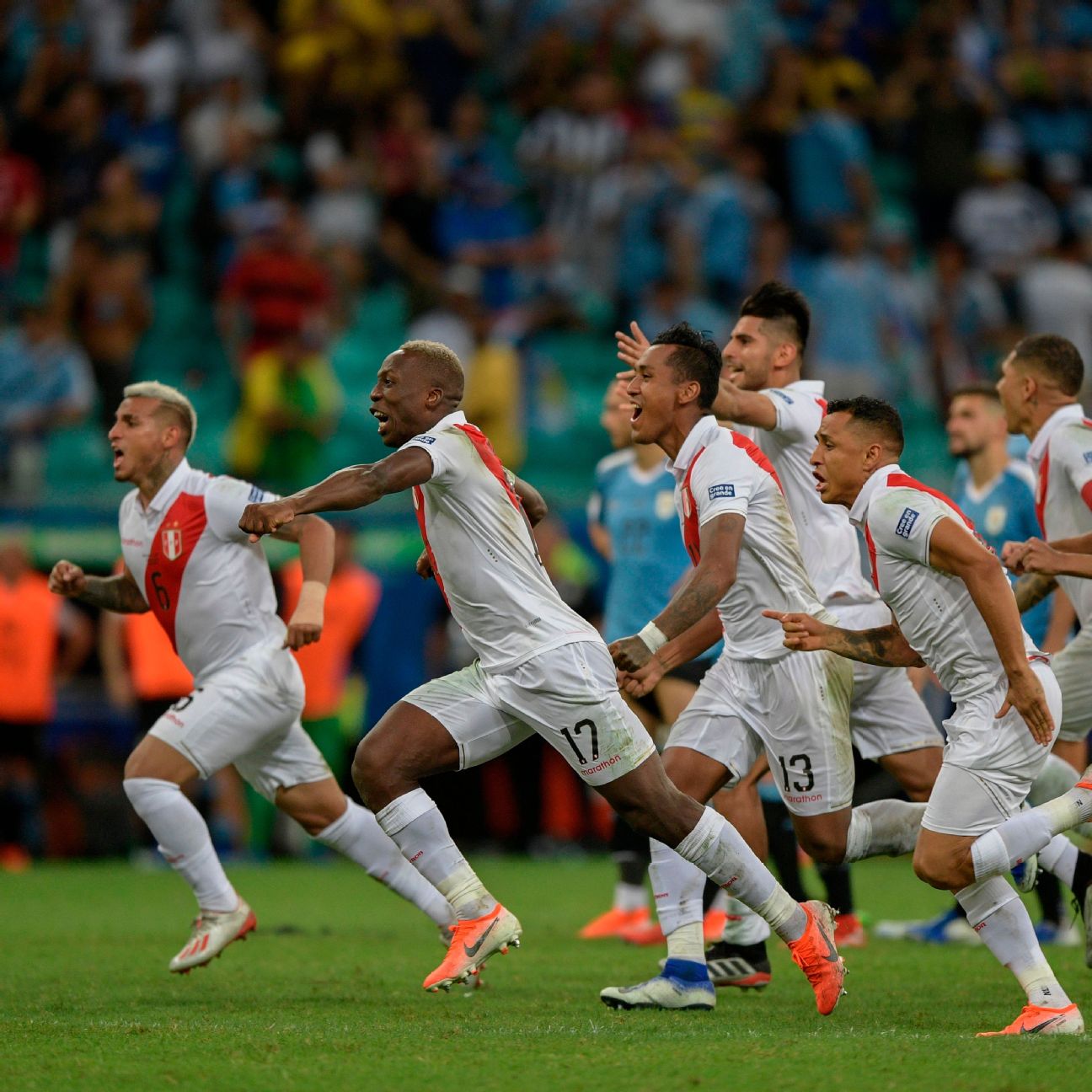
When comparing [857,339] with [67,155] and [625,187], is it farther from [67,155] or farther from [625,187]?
[67,155]

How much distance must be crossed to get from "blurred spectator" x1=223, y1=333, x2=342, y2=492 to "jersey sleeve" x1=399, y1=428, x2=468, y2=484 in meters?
8.59

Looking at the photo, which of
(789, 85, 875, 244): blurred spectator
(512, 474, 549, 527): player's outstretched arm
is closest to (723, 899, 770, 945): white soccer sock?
(512, 474, 549, 527): player's outstretched arm

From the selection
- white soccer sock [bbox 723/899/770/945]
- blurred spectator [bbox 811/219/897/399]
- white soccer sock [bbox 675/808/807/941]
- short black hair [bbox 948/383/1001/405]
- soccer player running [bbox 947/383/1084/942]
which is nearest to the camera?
white soccer sock [bbox 675/808/807/941]

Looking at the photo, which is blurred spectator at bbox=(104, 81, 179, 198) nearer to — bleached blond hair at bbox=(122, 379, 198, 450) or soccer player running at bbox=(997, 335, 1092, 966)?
bleached blond hair at bbox=(122, 379, 198, 450)

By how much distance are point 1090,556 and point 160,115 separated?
13.8 meters

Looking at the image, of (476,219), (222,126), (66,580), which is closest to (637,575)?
(66,580)

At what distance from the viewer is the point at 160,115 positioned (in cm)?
1827

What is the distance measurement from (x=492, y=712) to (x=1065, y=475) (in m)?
2.76

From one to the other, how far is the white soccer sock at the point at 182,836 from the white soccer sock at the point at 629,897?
2712mm

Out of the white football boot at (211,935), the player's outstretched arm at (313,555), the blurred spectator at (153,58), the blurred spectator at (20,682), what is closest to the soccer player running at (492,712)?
the player's outstretched arm at (313,555)

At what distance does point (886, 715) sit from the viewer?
292 inches

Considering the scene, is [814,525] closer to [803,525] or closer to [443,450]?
[803,525]

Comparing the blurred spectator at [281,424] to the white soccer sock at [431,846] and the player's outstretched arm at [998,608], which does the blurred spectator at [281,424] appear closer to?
the white soccer sock at [431,846]

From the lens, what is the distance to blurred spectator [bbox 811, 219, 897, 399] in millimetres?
16562
